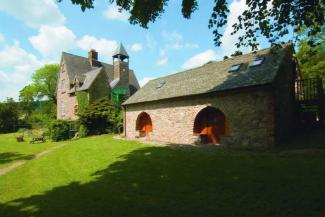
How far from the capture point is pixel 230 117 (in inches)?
582

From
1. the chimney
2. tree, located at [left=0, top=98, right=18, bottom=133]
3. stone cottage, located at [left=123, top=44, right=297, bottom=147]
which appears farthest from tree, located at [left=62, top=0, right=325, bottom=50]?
tree, located at [left=0, top=98, right=18, bottom=133]

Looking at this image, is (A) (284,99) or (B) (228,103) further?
(A) (284,99)

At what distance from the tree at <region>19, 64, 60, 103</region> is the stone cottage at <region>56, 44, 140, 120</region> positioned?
70.2ft

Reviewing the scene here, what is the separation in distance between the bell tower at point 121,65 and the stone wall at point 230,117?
52.4 feet

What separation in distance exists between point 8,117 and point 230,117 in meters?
41.3

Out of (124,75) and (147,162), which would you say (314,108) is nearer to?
(147,162)

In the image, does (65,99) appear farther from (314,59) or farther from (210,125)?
(314,59)

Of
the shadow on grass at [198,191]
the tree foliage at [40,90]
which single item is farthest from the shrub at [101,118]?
the tree foliage at [40,90]

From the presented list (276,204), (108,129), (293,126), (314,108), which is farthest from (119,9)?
(108,129)

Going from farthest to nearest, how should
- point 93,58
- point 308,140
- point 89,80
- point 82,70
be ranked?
point 93,58, point 82,70, point 89,80, point 308,140

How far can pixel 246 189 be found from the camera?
742 centimetres

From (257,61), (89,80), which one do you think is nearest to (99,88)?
(89,80)

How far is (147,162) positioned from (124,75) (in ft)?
84.7

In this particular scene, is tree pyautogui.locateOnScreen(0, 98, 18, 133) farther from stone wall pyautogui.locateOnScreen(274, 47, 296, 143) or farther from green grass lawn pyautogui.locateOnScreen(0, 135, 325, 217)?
stone wall pyautogui.locateOnScreen(274, 47, 296, 143)
